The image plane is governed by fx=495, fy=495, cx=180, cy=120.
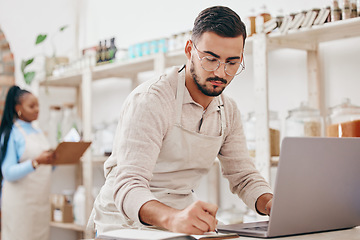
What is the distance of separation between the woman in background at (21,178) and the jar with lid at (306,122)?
1771mm

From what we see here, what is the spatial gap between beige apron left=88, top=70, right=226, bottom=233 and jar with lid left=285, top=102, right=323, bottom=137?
36.8 inches

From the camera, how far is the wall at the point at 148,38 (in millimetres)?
2576

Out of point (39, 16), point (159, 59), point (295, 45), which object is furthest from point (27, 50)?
point (295, 45)

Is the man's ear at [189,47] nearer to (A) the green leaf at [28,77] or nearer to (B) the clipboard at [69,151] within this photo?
(B) the clipboard at [69,151]

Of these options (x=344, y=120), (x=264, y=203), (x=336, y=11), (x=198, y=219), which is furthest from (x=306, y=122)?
(x=198, y=219)

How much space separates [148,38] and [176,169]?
2.37 metres

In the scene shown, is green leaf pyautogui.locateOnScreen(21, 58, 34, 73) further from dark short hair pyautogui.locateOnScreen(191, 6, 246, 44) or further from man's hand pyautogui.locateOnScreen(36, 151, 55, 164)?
dark short hair pyautogui.locateOnScreen(191, 6, 246, 44)

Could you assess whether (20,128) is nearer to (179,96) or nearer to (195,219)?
(179,96)

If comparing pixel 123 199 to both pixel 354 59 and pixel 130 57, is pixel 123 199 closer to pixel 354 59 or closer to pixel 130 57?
pixel 354 59

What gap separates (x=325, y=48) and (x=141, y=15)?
1687 mm

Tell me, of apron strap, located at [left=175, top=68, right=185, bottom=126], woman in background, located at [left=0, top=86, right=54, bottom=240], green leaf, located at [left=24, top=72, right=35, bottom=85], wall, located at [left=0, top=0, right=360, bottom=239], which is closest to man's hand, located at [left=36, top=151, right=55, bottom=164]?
woman in background, located at [left=0, top=86, right=54, bottom=240]

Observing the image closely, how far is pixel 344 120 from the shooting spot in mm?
2336

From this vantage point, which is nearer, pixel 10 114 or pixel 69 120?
pixel 10 114

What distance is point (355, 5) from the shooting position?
220 centimetres
